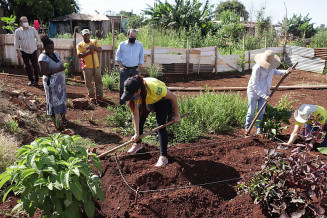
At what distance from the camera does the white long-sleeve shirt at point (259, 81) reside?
4801 millimetres

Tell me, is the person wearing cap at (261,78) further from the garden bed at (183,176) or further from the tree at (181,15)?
the tree at (181,15)

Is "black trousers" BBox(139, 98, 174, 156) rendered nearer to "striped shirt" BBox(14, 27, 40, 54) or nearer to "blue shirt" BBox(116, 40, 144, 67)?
"blue shirt" BBox(116, 40, 144, 67)

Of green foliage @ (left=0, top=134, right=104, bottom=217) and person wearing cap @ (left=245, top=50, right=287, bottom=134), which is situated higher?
person wearing cap @ (left=245, top=50, right=287, bottom=134)

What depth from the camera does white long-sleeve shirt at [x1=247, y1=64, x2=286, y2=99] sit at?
4801 millimetres

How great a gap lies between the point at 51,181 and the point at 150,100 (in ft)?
5.39

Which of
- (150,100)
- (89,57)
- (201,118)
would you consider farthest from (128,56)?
(150,100)

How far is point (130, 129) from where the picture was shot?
17.5ft

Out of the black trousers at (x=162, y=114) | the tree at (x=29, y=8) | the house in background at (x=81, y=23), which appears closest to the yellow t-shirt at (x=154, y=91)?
the black trousers at (x=162, y=114)

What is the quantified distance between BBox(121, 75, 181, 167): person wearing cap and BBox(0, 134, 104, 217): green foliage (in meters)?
1.06

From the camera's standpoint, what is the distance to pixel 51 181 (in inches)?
88.7

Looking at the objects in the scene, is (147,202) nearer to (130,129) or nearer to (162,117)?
(162,117)

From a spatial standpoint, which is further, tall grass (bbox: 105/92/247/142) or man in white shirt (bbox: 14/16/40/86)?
man in white shirt (bbox: 14/16/40/86)

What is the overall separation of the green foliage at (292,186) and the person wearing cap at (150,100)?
4.32 feet

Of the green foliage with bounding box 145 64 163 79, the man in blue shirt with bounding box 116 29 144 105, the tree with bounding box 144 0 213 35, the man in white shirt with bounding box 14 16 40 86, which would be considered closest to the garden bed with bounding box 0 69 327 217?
the man in blue shirt with bounding box 116 29 144 105
